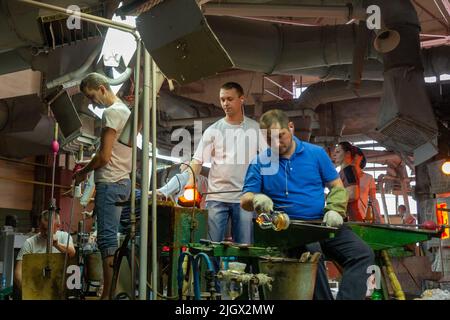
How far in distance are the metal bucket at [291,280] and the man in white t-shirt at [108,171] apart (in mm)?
1358

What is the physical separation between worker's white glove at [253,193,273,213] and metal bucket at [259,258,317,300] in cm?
40

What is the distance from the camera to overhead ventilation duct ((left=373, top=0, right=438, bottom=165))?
20.6ft

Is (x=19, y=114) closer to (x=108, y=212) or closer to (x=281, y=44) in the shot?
(x=281, y=44)

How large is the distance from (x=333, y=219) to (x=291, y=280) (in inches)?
20.1

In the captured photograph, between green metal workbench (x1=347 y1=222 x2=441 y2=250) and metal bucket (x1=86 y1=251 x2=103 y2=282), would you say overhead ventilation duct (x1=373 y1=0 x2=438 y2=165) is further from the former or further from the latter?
metal bucket (x1=86 y1=251 x2=103 y2=282)

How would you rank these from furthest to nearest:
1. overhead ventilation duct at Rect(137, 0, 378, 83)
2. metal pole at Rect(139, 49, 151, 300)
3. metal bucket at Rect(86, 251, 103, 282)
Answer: overhead ventilation duct at Rect(137, 0, 378, 83) < metal bucket at Rect(86, 251, 103, 282) < metal pole at Rect(139, 49, 151, 300)

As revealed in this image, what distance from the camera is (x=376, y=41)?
6.11 metres

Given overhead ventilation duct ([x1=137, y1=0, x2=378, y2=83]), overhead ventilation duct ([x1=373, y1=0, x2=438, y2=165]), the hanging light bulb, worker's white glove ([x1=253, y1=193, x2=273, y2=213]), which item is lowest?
worker's white glove ([x1=253, y1=193, x2=273, y2=213])

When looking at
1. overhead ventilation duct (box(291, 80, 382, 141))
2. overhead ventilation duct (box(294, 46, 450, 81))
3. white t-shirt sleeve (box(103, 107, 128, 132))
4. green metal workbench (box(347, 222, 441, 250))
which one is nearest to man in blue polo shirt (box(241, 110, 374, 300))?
green metal workbench (box(347, 222, 441, 250))

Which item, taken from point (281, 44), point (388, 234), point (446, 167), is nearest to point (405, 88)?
point (281, 44)

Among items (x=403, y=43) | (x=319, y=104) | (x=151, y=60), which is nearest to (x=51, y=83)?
(x=151, y=60)

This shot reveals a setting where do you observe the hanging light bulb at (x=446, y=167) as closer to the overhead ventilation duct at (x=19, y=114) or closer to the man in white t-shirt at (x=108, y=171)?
the man in white t-shirt at (x=108, y=171)

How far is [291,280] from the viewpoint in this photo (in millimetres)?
2869
